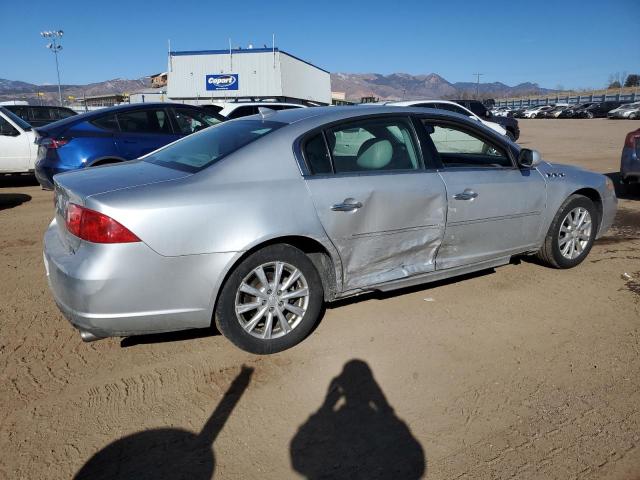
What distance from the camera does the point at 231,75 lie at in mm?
31703

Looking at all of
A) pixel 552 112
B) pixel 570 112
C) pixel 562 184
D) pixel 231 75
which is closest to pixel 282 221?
pixel 562 184

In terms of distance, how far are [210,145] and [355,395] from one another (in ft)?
6.57

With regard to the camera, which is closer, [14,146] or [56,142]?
[56,142]

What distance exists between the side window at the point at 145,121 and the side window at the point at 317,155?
16.6 ft

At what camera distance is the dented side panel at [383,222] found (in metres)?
3.41

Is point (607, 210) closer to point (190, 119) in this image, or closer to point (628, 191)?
point (628, 191)

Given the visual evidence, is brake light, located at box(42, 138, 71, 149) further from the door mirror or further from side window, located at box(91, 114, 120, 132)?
the door mirror

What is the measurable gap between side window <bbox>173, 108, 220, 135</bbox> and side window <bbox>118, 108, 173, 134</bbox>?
0.18m

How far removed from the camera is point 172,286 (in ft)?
9.64

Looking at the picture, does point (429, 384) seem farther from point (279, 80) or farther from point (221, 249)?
point (279, 80)

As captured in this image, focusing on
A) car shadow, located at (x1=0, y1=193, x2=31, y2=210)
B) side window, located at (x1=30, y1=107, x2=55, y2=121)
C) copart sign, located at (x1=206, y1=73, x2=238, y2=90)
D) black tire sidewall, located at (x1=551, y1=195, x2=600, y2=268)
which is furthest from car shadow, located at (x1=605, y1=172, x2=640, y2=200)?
copart sign, located at (x1=206, y1=73, x2=238, y2=90)

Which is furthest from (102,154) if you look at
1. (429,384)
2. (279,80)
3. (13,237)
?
(279,80)

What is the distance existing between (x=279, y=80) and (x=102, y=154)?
82.9 feet

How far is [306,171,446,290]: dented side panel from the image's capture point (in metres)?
3.41
